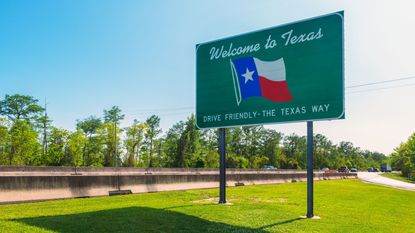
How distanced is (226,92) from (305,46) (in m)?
3.85

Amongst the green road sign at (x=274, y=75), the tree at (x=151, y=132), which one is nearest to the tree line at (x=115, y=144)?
the tree at (x=151, y=132)

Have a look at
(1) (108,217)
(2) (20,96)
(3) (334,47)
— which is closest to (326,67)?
(3) (334,47)

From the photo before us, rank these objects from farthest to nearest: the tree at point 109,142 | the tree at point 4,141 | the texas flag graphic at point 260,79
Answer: the tree at point 109,142 < the tree at point 4,141 < the texas flag graphic at point 260,79

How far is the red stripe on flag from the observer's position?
14.0m

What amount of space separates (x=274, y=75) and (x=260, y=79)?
0.66 meters

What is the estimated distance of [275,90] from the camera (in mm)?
14234

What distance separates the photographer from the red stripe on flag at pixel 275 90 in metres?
14.0

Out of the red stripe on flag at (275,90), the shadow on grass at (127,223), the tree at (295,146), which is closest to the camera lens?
the shadow on grass at (127,223)

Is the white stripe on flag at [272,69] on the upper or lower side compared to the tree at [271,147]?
upper

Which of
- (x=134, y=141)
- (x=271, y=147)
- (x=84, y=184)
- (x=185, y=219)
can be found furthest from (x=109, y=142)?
(x=185, y=219)

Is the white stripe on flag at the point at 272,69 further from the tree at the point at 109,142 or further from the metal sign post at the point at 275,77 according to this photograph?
the tree at the point at 109,142

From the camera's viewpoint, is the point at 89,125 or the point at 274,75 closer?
the point at 274,75

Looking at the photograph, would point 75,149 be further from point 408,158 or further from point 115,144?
point 408,158

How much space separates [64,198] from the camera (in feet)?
48.1
